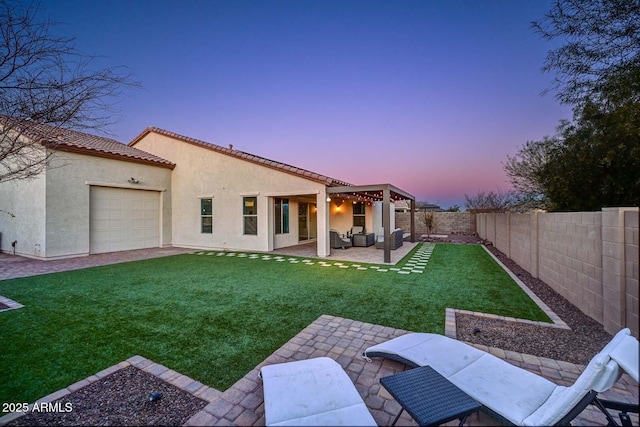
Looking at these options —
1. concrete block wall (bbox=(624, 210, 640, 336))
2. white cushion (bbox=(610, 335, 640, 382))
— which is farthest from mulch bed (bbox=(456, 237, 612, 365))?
white cushion (bbox=(610, 335, 640, 382))

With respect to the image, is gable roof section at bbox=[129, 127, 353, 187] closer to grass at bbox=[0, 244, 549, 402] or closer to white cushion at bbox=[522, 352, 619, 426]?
grass at bbox=[0, 244, 549, 402]

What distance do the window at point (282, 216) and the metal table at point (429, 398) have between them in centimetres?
1085

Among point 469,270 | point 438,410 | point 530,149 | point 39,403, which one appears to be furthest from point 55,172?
point 530,149

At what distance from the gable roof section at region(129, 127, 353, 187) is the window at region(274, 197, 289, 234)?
182cm

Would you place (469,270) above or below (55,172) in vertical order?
below

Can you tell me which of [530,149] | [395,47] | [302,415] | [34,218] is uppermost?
[395,47]

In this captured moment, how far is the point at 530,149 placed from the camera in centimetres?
1585

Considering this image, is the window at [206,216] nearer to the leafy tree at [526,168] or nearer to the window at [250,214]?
the window at [250,214]

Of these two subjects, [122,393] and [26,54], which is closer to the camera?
[122,393]

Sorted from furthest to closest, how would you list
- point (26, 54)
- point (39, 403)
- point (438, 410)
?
1. point (26, 54)
2. point (39, 403)
3. point (438, 410)

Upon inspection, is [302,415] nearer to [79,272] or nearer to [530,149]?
[79,272]

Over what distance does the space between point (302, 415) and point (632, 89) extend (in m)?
8.96

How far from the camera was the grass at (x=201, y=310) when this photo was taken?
320cm

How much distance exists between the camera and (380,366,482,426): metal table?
1755mm
